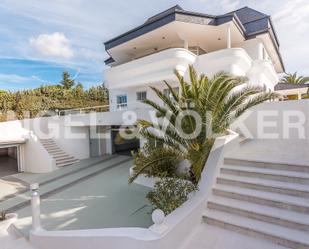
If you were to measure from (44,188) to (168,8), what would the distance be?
1896 centimetres

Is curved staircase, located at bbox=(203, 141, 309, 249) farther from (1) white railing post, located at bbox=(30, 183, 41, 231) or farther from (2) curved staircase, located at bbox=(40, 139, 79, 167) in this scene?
(2) curved staircase, located at bbox=(40, 139, 79, 167)

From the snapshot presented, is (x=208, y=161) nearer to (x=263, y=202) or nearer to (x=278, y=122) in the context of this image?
(x=263, y=202)

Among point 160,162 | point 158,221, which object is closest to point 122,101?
point 160,162

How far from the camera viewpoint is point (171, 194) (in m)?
6.44

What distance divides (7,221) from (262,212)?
30.6 feet

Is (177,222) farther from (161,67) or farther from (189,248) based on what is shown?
(161,67)

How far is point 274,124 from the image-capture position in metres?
11.3

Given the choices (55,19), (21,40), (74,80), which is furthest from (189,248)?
(74,80)

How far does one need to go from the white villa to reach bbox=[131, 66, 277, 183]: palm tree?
0.59 metres

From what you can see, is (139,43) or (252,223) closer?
(252,223)

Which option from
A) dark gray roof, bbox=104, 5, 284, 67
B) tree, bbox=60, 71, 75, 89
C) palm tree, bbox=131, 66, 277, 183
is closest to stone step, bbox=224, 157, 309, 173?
palm tree, bbox=131, 66, 277, 183

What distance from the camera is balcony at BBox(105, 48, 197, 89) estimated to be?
1479cm

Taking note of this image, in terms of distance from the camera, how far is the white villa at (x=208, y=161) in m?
5.01

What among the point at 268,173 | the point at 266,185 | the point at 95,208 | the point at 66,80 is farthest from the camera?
the point at 66,80
